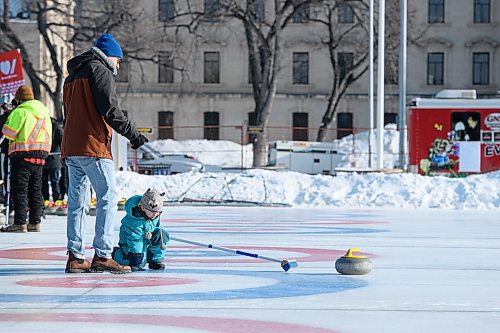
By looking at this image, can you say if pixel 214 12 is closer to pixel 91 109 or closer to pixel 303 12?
pixel 303 12

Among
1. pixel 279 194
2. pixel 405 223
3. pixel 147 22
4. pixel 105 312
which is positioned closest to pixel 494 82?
pixel 147 22

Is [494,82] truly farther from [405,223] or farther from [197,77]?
[405,223]

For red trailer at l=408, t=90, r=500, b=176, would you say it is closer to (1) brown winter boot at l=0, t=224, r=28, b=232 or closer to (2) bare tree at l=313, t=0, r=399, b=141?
(2) bare tree at l=313, t=0, r=399, b=141

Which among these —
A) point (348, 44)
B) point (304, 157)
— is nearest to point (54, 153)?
point (304, 157)

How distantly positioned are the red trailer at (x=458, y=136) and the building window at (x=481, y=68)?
110 ft

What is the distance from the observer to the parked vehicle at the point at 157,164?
33153mm

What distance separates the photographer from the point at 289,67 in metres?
64.0

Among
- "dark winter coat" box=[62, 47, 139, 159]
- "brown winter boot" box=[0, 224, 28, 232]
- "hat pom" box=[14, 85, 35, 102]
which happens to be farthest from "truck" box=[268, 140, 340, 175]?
"dark winter coat" box=[62, 47, 139, 159]

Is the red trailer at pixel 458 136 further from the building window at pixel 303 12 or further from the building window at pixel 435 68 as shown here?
the building window at pixel 435 68

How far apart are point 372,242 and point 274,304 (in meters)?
5.08

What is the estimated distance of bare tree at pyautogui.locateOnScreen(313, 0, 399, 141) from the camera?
45.0m

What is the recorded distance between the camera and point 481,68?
6425cm

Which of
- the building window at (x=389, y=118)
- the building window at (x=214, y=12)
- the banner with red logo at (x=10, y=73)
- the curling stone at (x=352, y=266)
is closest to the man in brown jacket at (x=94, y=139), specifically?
the curling stone at (x=352, y=266)

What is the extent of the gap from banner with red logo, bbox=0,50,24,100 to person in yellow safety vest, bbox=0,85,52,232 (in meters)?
9.55
